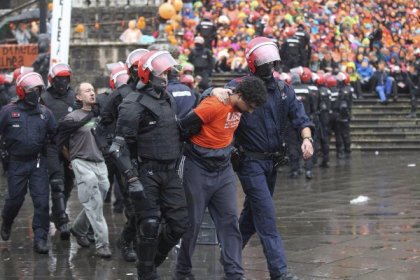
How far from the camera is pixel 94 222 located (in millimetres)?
10914

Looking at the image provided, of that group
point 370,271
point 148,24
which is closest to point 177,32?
point 148,24

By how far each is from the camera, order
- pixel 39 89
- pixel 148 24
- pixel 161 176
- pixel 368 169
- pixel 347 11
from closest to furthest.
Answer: pixel 161 176, pixel 39 89, pixel 368 169, pixel 148 24, pixel 347 11

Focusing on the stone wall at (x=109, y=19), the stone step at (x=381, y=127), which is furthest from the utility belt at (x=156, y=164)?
the stone wall at (x=109, y=19)

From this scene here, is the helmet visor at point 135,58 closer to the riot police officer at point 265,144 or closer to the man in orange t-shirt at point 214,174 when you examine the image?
the riot police officer at point 265,144

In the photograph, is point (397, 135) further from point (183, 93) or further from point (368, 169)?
point (183, 93)

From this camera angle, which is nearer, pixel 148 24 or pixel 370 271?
pixel 370 271

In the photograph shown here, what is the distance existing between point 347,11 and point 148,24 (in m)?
8.20

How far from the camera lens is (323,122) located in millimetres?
22109

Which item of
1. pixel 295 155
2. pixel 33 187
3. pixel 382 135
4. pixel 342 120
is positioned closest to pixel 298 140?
pixel 295 155

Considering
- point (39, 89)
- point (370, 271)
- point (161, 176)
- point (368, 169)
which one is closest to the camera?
point (161, 176)

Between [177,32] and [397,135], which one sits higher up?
[177,32]

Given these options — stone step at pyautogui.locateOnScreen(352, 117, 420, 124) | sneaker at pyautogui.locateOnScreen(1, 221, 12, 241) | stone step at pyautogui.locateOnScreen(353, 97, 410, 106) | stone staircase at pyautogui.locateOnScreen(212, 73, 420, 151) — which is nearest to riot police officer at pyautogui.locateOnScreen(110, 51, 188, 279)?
sneaker at pyautogui.locateOnScreen(1, 221, 12, 241)

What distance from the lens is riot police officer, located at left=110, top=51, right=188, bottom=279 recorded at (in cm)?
879

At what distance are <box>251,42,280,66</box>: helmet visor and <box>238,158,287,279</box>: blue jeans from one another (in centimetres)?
82
